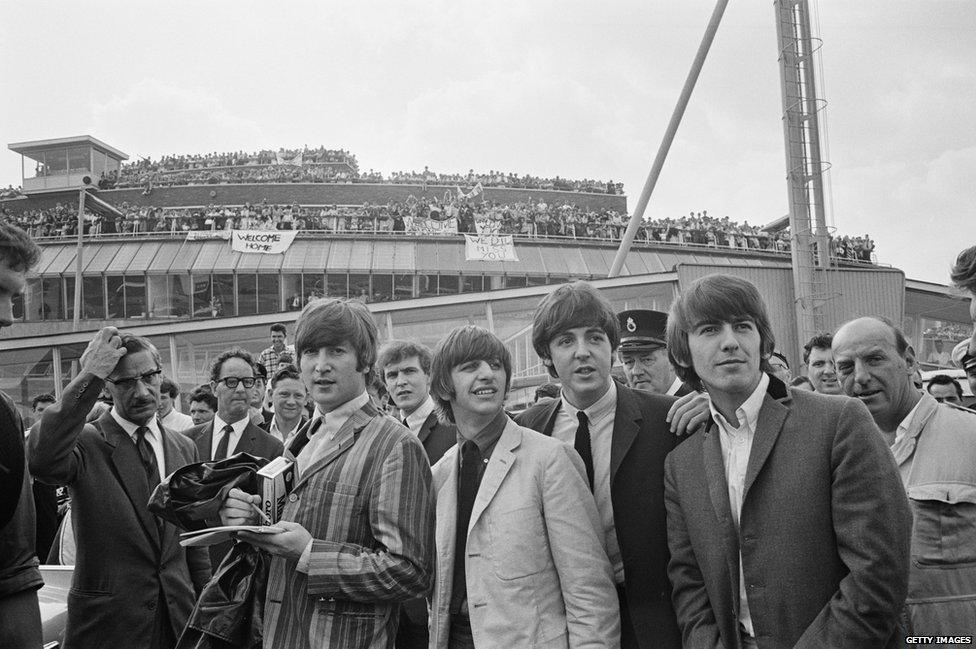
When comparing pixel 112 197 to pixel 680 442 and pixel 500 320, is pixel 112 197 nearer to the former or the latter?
pixel 500 320

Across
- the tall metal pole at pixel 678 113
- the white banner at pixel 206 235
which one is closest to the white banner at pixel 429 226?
the white banner at pixel 206 235

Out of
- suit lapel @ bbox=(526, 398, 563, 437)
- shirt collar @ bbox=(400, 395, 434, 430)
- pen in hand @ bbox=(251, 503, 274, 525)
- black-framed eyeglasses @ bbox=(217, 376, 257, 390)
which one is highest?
black-framed eyeglasses @ bbox=(217, 376, 257, 390)

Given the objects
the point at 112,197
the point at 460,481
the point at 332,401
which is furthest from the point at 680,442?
the point at 112,197

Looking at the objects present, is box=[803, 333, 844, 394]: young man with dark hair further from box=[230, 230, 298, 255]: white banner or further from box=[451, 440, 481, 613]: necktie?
box=[230, 230, 298, 255]: white banner

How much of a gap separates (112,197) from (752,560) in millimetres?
56887

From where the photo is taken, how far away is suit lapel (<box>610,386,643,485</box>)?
330 cm

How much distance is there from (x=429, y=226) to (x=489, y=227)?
10.2ft

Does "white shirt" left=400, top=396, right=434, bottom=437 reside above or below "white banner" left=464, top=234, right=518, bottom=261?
below

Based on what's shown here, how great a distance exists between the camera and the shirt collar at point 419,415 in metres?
5.58

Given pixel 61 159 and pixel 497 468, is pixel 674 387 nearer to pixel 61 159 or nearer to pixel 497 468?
pixel 497 468

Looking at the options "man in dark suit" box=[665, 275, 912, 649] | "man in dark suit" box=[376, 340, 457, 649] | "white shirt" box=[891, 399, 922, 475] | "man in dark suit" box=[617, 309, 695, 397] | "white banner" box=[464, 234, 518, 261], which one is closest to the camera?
"man in dark suit" box=[665, 275, 912, 649]

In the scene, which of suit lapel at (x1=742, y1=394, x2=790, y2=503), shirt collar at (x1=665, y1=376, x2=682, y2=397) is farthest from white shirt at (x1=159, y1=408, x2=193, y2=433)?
suit lapel at (x1=742, y1=394, x2=790, y2=503)

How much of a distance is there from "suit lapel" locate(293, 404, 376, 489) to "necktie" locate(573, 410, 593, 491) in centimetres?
95

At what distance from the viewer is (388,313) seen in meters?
21.2
